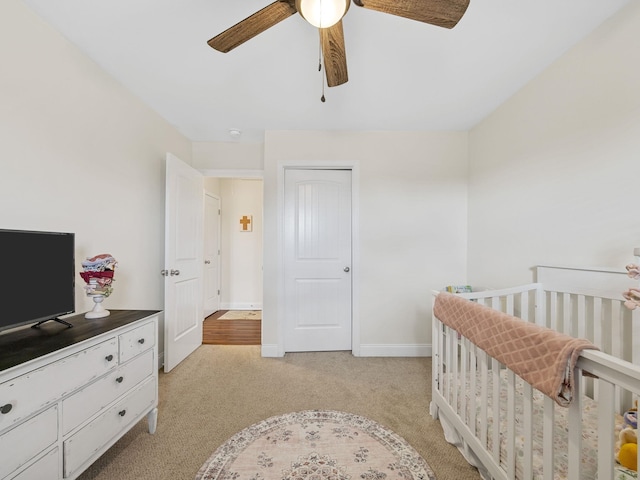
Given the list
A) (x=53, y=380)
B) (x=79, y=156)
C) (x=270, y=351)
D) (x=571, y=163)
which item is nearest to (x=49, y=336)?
(x=53, y=380)

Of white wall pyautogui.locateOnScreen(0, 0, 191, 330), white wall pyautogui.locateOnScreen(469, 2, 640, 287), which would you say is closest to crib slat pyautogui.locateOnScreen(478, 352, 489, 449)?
white wall pyautogui.locateOnScreen(469, 2, 640, 287)

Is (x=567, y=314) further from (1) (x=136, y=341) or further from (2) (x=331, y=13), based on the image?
(1) (x=136, y=341)

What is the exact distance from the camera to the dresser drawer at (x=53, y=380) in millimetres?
915

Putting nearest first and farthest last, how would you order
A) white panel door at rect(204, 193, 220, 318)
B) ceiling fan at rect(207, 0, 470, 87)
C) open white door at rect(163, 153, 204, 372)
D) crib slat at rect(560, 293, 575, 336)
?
1. ceiling fan at rect(207, 0, 470, 87)
2. crib slat at rect(560, 293, 575, 336)
3. open white door at rect(163, 153, 204, 372)
4. white panel door at rect(204, 193, 220, 318)

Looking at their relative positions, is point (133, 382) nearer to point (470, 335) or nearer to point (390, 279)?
point (470, 335)

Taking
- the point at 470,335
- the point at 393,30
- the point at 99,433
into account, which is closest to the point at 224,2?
the point at 393,30

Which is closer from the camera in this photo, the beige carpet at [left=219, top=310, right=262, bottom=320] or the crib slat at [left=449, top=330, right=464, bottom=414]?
the crib slat at [left=449, top=330, right=464, bottom=414]

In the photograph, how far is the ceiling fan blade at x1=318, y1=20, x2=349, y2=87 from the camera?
44.3 inches

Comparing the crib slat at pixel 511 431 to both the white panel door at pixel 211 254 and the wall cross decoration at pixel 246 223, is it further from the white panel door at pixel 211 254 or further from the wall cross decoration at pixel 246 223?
the wall cross decoration at pixel 246 223

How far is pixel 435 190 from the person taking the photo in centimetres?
284

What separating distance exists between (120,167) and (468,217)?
3105mm

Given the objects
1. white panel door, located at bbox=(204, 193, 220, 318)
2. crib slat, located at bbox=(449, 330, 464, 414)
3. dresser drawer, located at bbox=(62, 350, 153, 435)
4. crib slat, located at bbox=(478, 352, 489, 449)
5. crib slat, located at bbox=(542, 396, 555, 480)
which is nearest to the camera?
crib slat, located at bbox=(542, 396, 555, 480)

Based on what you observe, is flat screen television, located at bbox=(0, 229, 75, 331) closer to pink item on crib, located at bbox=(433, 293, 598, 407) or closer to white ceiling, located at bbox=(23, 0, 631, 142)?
white ceiling, located at bbox=(23, 0, 631, 142)

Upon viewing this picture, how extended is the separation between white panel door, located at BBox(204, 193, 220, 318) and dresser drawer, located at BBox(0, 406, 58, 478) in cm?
321
